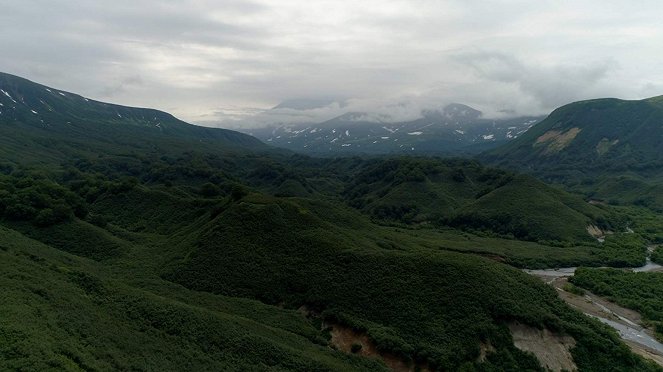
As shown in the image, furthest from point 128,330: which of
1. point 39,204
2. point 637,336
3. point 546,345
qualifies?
point 637,336

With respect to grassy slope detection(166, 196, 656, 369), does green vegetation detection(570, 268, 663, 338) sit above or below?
below

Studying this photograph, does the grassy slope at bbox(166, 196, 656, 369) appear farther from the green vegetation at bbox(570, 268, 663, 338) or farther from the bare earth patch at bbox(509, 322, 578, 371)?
the green vegetation at bbox(570, 268, 663, 338)

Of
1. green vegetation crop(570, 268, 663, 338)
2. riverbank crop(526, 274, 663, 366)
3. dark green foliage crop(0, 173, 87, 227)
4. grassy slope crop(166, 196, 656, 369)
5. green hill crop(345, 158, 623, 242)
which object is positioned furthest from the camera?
green hill crop(345, 158, 623, 242)

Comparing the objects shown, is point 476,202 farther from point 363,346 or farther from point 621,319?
point 363,346

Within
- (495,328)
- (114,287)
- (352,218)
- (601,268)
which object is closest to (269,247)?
(114,287)

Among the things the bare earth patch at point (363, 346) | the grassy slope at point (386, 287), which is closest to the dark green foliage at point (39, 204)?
the grassy slope at point (386, 287)

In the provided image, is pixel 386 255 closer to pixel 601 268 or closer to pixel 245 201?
pixel 245 201

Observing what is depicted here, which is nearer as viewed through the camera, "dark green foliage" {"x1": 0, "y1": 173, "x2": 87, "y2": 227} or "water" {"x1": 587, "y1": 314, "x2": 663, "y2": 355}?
"water" {"x1": 587, "y1": 314, "x2": 663, "y2": 355}

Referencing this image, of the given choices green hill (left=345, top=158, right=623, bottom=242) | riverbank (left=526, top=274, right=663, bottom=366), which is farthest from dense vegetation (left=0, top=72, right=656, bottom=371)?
green hill (left=345, top=158, right=623, bottom=242)

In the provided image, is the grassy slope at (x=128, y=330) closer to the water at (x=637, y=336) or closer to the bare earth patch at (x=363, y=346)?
the bare earth patch at (x=363, y=346)
